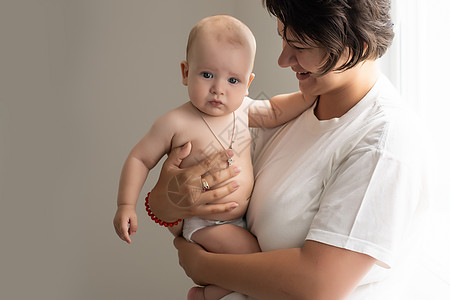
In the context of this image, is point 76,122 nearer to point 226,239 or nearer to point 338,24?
A: point 226,239

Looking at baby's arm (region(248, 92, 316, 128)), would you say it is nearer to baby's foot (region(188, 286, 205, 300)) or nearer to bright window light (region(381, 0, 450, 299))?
bright window light (region(381, 0, 450, 299))

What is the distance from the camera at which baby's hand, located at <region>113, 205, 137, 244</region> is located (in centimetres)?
139

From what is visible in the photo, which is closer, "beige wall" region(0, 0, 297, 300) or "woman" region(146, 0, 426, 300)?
"woman" region(146, 0, 426, 300)

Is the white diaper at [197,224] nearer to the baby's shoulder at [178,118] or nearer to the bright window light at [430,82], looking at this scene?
the baby's shoulder at [178,118]

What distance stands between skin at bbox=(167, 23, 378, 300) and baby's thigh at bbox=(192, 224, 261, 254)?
0.03 meters

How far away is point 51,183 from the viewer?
246cm

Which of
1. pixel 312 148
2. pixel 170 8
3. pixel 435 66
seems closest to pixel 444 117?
pixel 435 66

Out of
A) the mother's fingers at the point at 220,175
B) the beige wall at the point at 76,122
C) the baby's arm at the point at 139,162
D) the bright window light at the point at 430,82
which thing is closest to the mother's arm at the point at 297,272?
the mother's fingers at the point at 220,175

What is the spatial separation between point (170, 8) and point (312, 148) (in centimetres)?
141

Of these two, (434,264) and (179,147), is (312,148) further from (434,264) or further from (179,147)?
(434,264)

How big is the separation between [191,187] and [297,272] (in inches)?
16.4

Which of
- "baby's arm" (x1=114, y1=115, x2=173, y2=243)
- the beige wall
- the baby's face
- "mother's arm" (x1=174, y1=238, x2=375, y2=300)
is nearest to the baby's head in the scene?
the baby's face

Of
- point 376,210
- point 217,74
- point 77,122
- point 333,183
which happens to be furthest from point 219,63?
point 77,122

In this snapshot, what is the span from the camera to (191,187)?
53.9 inches
